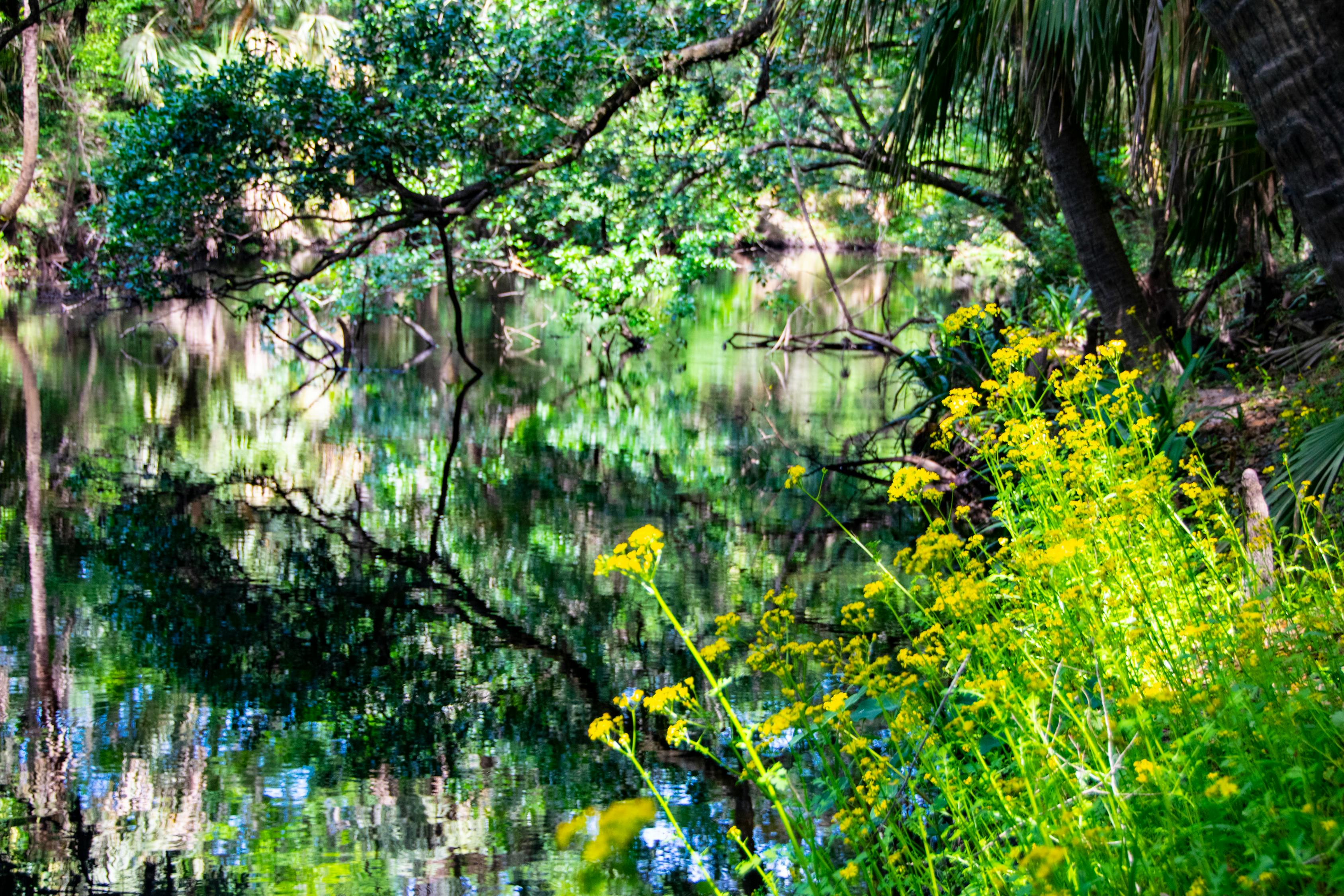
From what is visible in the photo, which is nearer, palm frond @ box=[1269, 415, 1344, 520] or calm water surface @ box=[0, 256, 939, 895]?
calm water surface @ box=[0, 256, 939, 895]

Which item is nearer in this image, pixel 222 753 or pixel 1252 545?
pixel 1252 545

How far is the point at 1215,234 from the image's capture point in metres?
8.02

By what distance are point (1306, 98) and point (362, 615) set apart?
4.91m

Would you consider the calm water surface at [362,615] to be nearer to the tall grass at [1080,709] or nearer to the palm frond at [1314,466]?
the tall grass at [1080,709]

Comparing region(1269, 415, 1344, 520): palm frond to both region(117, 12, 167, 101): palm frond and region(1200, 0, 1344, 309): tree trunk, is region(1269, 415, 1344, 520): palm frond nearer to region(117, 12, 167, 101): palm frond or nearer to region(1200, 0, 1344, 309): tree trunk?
region(1200, 0, 1344, 309): tree trunk

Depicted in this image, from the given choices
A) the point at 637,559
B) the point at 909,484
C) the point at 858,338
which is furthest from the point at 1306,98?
the point at 858,338

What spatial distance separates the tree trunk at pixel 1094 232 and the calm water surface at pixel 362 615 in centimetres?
223

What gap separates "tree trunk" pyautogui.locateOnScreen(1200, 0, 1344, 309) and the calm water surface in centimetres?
246

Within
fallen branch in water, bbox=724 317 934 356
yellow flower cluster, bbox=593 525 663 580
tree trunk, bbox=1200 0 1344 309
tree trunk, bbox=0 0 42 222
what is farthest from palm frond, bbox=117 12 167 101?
yellow flower cluster, bbox=593 525 663 580

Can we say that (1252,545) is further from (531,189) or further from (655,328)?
(655,328)

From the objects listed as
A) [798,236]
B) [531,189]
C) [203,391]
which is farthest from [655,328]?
[798,236]

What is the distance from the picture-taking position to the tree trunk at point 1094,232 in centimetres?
853

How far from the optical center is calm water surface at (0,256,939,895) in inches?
155

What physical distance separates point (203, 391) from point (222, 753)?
10.7 metres
